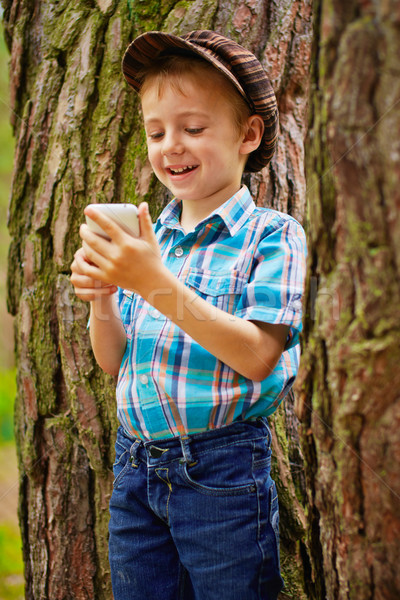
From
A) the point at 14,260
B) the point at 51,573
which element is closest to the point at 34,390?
the point at 14,260

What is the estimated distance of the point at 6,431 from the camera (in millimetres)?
6371

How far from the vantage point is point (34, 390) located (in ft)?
7.59

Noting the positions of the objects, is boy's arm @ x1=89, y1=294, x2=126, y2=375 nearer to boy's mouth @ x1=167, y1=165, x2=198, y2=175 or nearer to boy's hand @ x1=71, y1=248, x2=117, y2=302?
A: boy's hand @ x1=71, y1=248, x2=117, y2=302

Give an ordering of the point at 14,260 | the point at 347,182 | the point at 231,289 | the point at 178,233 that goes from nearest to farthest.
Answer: the point at 347,182 < the point at 231,289 < the point at 178,233 < the point at 14,260

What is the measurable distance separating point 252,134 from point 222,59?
24 centimetres

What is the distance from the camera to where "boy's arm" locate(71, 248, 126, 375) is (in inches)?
59.7

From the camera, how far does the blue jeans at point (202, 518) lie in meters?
1.42

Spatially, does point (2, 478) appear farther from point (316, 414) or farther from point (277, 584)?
point (316, 414)

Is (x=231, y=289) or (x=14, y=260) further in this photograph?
(x=14, y=260)

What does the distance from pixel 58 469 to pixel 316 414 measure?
1434 millimetres

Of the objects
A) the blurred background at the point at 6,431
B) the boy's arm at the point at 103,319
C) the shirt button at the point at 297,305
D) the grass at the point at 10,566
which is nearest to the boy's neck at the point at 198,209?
the boy's arm at the point at 103,319

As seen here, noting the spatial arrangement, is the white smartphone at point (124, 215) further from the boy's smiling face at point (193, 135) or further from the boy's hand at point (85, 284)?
the boy's smiling face at point (193, 135)

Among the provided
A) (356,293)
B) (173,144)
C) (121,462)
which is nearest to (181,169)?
(173,144)

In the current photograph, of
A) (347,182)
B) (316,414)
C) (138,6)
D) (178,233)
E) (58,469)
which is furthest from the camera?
(58,469)
